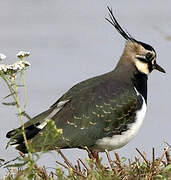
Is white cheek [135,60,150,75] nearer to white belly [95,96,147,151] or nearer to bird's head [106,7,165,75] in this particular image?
bird's head [106,7,165,75]

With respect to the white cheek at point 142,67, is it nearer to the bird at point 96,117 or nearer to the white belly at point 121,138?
the bird at point 96,117

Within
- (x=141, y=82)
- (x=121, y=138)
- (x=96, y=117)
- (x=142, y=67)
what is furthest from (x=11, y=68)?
(x=142, y=67)

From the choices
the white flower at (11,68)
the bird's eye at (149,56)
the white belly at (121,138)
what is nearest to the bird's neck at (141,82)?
the bird's eye at (149,56)

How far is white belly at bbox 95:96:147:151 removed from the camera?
22.6 ft

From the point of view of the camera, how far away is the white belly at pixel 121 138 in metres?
6.89

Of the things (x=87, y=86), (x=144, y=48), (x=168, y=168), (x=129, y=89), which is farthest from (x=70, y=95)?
(x=168, y=168)

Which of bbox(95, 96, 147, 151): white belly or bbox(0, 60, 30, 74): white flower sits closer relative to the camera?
bbox(0, 60, 30, 74): white flower

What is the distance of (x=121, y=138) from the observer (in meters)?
6.97

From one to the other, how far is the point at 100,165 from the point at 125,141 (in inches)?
77.9

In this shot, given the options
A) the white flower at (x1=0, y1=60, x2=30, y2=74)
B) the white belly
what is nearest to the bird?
the white belly

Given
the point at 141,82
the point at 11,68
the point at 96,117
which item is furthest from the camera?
the point at 141,82

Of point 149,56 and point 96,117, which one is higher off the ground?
point 149,56

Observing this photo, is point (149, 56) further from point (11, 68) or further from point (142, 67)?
point (11, 68)

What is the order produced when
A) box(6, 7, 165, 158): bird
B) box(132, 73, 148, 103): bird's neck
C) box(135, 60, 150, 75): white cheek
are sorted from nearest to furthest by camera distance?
Answer: box(6, 7, 165, 158): bird < box(132, 73, 148, 103): bird's neck < box(135, 60, 150, 75): white cheek
